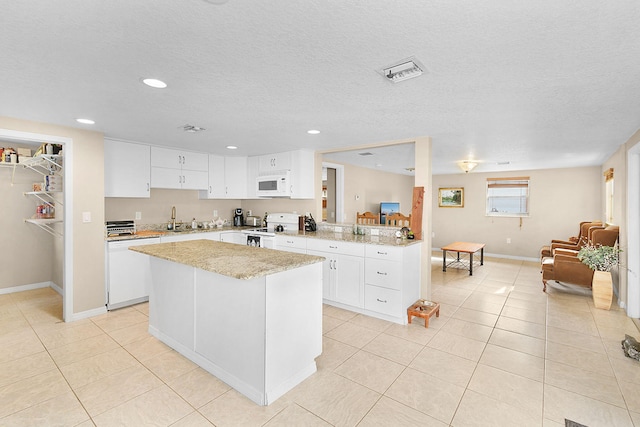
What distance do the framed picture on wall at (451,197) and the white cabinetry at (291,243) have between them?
542 centimetres

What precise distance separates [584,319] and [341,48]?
4135 mm

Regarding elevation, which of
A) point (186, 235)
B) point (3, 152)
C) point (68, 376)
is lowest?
point (68, 376)

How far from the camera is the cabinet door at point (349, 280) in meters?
3.64

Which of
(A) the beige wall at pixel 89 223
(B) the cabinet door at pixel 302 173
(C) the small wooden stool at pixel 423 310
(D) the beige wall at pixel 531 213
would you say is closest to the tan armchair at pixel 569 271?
(C) the small wooden stool at pixel 423 310

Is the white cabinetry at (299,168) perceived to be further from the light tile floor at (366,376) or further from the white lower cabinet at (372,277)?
the light tile floor at (366,376)

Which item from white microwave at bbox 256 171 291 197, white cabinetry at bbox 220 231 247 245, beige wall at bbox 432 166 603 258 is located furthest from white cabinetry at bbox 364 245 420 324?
beige wall at bbox 432 166 603 258

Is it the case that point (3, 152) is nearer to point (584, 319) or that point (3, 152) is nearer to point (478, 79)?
point (478, 79)

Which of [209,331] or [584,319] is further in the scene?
[584,319]

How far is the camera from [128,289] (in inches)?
153

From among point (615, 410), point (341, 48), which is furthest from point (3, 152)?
point (615, 410)

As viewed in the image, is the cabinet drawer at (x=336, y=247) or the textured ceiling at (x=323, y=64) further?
the cabinet drawer at (x=336, y=247)

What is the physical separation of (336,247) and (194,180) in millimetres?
2718

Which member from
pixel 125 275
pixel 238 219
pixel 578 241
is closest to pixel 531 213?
pixel 578 241

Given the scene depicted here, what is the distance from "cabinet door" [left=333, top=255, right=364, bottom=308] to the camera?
3.64m
